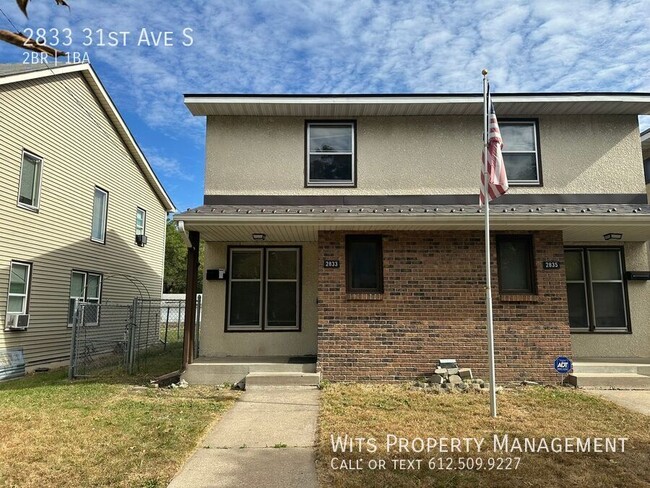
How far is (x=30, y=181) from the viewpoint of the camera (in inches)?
432

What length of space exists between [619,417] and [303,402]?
410cm

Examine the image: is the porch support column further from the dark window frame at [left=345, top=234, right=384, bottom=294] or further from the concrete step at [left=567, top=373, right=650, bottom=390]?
the concrete step at [left=567, top=373, right=650, bottom=390]

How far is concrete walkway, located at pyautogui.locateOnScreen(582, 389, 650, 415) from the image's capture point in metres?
6.29

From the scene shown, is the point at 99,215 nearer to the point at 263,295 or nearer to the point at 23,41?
the point at 263,295

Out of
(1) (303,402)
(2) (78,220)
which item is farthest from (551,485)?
(2) (78,220)

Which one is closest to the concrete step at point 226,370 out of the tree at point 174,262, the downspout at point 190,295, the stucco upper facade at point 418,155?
the downspout at point 190,295

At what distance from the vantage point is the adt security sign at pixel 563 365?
7609 mm

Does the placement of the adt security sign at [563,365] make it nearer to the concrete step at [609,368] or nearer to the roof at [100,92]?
the concrete step at [609,368]

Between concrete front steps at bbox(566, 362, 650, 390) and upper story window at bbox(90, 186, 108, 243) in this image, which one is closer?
concrete front steps at bbox(566, 362, 650, 390)

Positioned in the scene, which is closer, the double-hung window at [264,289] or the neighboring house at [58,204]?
the double-hung window at [264,289]

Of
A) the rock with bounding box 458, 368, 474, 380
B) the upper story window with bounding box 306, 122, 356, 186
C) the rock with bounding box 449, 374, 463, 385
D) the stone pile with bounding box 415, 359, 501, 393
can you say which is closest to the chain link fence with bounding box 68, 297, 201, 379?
the upper story window with bounding box 306, 122, 356, 186

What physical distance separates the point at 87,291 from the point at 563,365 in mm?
12098

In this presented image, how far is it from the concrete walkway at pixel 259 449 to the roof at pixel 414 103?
5.50 m

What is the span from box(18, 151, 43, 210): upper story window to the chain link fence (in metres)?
2.76
